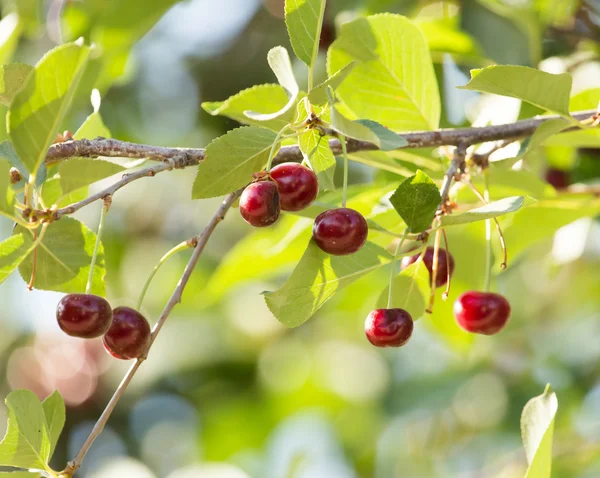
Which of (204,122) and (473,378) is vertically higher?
(204,122)

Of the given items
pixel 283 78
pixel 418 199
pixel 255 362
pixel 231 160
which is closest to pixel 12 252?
pixel 231 160

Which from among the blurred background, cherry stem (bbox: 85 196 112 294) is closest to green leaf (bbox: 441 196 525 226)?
cherry stem (bbox: 85 196 112 294)

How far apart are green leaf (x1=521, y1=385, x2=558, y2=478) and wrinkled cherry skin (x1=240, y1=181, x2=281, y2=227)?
0.46m

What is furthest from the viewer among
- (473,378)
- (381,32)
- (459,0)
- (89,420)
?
(89,420)

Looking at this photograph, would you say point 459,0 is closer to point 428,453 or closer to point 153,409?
point 428,453

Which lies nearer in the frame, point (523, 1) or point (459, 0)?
point (523, 1)

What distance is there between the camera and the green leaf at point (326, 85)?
0.99 m

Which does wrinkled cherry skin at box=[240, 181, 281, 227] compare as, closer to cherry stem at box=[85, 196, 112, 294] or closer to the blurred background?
cherry stem at box=[85, 196, 112, 294]

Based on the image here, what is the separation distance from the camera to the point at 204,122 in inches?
160

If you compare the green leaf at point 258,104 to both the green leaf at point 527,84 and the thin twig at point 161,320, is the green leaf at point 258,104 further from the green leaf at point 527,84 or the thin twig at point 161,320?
the green leaf at point 527,84

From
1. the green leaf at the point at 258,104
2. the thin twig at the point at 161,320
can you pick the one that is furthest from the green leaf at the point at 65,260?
the green leaf at the point at 258,104

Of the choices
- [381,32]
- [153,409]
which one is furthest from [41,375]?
[381,32]

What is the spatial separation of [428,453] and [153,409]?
1.38 meters

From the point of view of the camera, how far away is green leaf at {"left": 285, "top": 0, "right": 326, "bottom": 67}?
1100mm
